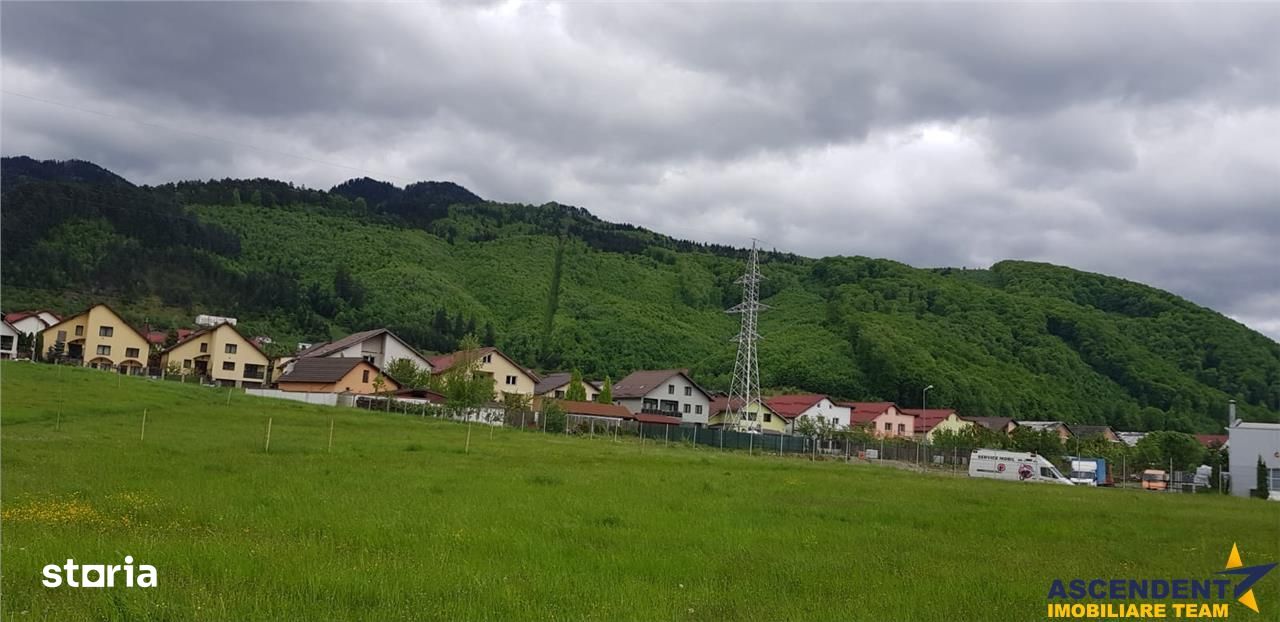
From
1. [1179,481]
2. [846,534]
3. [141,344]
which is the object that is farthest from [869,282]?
[846,534]

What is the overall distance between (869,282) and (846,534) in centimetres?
14283

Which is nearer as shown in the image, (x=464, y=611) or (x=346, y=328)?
(x=464, y=611)

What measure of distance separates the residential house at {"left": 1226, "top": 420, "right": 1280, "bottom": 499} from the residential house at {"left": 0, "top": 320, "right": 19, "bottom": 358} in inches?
3879

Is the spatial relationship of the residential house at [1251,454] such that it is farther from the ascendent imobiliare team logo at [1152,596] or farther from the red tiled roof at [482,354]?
the red tiled roof at [482,354]

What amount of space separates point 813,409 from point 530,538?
8116cm

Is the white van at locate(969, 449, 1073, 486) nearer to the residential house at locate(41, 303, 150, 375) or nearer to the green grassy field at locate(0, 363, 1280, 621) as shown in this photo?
the green grassy field at locate(0, 363, 1280, 621)

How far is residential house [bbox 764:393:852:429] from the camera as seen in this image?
89956 mm

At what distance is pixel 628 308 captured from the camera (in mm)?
134625

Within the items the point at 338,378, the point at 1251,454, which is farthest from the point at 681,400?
the point at 1251,454

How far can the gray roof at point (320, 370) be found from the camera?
7212cm

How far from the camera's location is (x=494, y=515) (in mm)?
→ 15133

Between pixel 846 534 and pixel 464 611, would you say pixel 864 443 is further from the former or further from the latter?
pixel 464 611

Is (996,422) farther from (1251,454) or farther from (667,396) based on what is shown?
(1251,454)

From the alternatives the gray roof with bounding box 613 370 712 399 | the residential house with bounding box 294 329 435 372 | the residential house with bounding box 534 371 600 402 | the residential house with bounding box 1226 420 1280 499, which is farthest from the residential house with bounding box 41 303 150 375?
the residential house with bounding box 1226 420 1280 499
